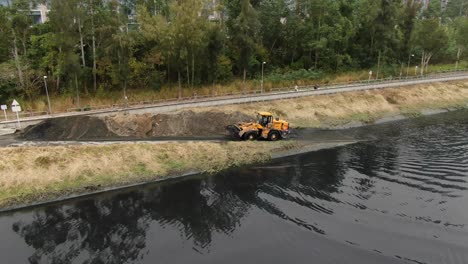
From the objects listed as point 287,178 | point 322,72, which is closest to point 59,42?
point 287,178

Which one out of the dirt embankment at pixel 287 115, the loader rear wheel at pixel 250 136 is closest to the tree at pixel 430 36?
the dirt embankment at pixel 287 115

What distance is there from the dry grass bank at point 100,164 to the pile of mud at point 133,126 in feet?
16.9

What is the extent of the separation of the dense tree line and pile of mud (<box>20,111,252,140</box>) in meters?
9.37

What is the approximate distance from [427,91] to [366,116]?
810 inches

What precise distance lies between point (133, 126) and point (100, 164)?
9.60 metres

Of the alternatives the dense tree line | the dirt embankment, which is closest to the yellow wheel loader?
the dirt embankment

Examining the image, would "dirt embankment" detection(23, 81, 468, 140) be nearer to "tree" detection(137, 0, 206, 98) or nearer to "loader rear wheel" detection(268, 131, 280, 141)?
"loader rear wheel" detection(268, 131, 280, 141)

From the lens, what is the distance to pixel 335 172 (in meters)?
31.6

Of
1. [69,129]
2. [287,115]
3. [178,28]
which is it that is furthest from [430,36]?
[69,129]

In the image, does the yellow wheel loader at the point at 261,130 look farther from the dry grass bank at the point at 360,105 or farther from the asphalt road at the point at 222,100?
the asphalt road at the point at 222,100

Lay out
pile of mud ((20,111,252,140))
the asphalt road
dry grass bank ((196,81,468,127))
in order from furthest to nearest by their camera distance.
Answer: dry grass bank ((196,81,468,127))
the asphalt road
pile of mud ((20,111,252,140))

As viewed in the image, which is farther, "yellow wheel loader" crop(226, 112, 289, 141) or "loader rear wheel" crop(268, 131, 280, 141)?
"loader rear wheel" crop(268, 131, 280, 141)

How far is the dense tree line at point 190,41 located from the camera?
47.0 m

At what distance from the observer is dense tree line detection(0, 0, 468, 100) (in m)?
47.0
